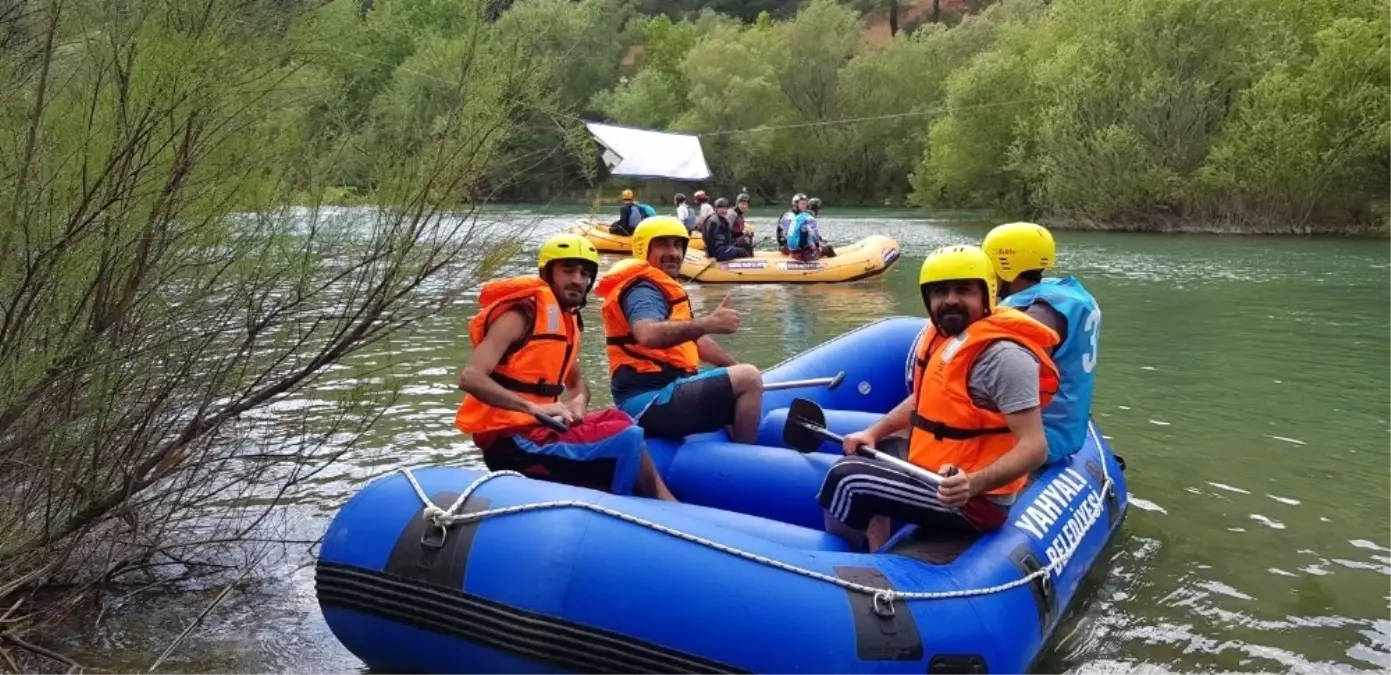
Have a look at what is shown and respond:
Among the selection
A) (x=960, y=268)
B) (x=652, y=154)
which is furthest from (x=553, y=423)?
(x=652, y=154)

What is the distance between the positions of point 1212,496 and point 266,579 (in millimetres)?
4285

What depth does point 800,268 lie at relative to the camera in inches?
585

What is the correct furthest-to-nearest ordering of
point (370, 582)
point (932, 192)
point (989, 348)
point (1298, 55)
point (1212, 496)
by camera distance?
point (932, 192) → point (1298, 55) → point (1212, 496) → point (989, 348) → point (370, 582)

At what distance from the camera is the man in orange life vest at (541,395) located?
4062mm

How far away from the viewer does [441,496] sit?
3.32 m

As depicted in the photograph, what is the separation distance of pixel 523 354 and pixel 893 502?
1476 millimetres

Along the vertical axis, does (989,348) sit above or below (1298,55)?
below

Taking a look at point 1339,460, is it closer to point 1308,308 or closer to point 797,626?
point 797,626

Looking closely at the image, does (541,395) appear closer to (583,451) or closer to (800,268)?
(583,451)

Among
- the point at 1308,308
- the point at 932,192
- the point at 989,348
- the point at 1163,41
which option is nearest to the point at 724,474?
the point at 989,348

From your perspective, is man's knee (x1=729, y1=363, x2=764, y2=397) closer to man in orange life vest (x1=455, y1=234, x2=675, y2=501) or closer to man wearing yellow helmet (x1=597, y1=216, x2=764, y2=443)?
man wearing yellow helmet (x1=597, y1=216, x2=764, y2=443)

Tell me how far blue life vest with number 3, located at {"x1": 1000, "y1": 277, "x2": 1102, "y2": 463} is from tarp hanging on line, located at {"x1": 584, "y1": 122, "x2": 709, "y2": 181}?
17422mm

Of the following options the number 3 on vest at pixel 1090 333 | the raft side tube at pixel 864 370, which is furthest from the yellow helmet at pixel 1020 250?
the raft side tube at pixel 864 370

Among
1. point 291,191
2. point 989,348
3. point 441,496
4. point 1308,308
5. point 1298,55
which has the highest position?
point 1298,55
